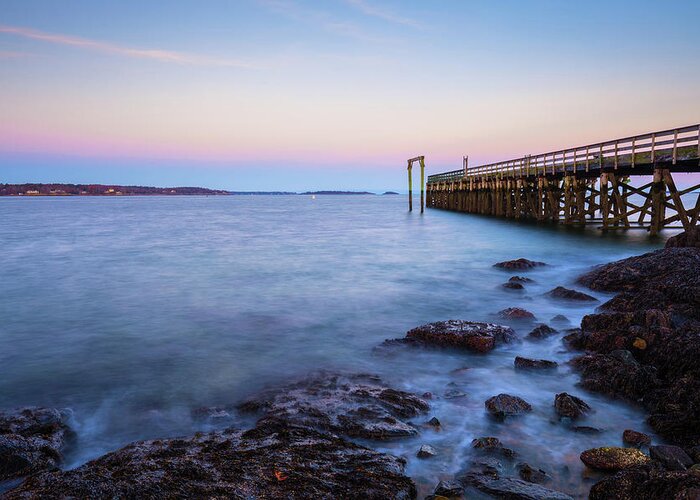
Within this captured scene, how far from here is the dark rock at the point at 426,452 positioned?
445 centimetres

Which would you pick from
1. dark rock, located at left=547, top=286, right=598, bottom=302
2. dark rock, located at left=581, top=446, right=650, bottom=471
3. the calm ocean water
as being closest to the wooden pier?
the calm ocean water

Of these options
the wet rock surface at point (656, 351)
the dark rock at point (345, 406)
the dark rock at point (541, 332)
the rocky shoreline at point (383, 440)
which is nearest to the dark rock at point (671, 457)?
the rocky shoreline at point (383, 440)

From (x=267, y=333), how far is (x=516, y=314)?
4.75 m

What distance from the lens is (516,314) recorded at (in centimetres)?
941

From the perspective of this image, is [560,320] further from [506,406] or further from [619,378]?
[506,406]

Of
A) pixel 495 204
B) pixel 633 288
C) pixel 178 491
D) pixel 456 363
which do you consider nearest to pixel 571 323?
pixel 633 288

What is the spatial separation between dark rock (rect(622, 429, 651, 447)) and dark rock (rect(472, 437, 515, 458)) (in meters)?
1.16

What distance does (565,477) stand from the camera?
4.12 m

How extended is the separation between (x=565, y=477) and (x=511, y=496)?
0.68 meters

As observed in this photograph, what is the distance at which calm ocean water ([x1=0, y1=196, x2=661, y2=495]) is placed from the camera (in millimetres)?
5160

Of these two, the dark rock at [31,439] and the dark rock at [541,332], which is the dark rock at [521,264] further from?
the dark rock at [31,439]

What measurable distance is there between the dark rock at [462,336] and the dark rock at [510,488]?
351 centimetres

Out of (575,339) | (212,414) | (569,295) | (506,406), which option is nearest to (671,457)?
(506,406)

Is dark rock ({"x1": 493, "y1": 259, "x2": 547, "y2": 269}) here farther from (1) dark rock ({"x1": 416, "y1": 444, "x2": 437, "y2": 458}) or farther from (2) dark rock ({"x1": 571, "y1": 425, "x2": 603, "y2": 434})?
(1) dark rock ({"x1": 416, "y1": 444, "x2": 437, "y2": 458})
